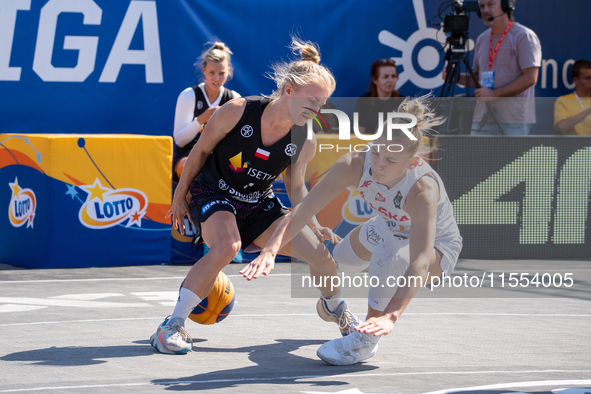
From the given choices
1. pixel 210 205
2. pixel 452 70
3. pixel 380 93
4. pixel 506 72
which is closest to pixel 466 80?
pixel 452 70

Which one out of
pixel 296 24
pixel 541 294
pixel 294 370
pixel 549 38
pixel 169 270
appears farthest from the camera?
pixel 549 38

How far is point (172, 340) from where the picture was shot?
4344mm

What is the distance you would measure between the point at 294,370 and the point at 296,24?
643 cm

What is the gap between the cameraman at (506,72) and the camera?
27.0 ft

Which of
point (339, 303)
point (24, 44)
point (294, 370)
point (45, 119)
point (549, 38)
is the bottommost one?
point (294, 370)

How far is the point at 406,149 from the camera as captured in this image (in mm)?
4094

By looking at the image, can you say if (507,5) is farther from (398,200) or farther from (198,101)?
(398,200)

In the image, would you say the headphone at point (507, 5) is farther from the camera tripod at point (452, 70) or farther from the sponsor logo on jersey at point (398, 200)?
the sponsor logo on jersey at point (398, 200)

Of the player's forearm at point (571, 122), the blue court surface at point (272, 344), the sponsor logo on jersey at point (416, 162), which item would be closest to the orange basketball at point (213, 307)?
the blue court surface at point (272, 344)

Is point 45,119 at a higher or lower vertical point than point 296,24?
lower

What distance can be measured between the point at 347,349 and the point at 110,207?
4.18m

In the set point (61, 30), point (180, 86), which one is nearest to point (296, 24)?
point (180, 86)

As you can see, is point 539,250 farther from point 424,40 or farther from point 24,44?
point 24,44

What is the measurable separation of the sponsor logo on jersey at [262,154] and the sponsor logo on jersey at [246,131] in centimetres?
11
